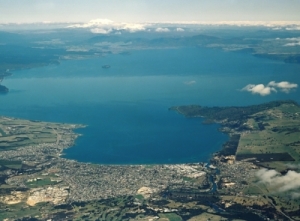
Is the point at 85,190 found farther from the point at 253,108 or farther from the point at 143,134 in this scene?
the point at 253,108

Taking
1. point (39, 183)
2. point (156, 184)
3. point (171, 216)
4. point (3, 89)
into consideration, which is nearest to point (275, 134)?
point (156, 184)

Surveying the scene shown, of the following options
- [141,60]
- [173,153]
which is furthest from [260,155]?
[141,60]

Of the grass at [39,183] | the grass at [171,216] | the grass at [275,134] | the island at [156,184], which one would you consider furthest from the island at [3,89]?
the grass at [171,216]

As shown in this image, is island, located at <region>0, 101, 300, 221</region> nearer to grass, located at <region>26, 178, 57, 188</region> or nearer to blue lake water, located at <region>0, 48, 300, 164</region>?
grass, located at <region>26, 178, 57, 188</region>

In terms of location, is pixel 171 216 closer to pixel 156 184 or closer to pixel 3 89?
pixel 156 184

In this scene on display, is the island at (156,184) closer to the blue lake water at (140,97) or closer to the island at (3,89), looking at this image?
the blue lake water at (140,97)

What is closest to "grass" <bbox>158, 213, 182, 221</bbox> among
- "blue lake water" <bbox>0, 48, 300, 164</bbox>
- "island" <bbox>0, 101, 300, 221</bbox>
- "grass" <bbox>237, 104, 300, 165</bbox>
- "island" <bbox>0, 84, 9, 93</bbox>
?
"island" <bbox>0, 101, 300, 221</bbox>

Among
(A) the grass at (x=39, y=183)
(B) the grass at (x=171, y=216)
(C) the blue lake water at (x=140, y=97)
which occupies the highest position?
(C) the blue lake water at (x=140, y=97)
